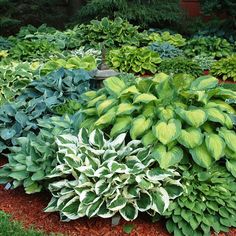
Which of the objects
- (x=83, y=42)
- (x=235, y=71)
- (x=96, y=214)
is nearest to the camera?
(x=96, y=214)

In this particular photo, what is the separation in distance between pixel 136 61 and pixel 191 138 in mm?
4340

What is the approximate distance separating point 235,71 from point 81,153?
4443mm

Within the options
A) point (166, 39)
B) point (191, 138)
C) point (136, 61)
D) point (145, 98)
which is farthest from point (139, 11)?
point (191, 138)

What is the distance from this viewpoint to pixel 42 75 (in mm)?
6020

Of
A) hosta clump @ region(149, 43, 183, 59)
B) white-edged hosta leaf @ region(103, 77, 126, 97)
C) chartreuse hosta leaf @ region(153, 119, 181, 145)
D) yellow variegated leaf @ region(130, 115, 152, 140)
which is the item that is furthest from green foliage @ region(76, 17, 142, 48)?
chartreuse hosta leaf @ region(153, 119, 181, 145)

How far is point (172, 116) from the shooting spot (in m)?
3.63

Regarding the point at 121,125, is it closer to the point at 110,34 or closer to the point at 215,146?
the point at 215,146

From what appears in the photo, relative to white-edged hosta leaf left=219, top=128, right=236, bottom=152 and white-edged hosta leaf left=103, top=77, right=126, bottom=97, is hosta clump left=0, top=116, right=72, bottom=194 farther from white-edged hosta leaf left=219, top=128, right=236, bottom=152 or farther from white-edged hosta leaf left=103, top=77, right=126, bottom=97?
white-edged hosta leaf left=219, top=128, right=236, bottom=152

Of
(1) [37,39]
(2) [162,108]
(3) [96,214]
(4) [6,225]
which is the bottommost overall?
(1) [37,39]

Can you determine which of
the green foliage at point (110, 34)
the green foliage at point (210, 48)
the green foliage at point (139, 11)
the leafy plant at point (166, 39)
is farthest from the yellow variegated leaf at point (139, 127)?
the green foliage at point (139, 11)

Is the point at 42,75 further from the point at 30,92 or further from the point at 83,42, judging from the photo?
the point at 83,42

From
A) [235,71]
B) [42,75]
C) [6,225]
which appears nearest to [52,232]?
[6,225]

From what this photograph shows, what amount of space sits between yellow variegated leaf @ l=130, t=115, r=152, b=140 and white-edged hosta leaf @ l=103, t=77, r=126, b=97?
47cm

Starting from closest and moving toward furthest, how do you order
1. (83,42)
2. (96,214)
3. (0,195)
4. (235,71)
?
(96,214) → (0,195) → (235,71) → (83,42)
